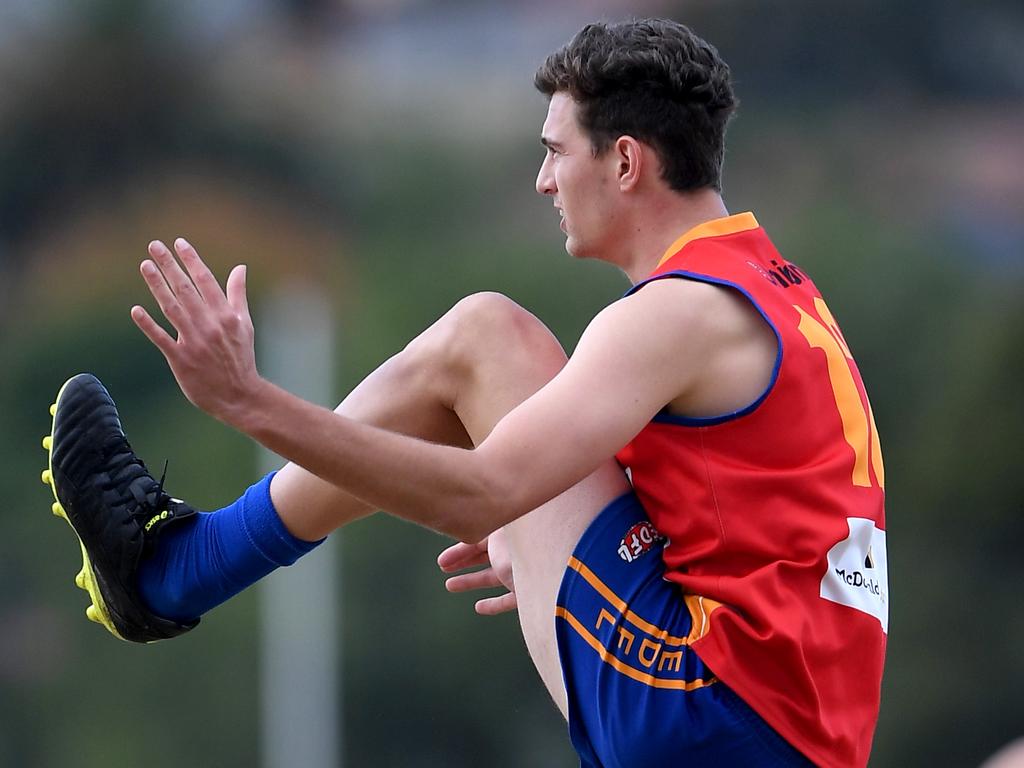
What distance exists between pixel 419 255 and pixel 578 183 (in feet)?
48.5

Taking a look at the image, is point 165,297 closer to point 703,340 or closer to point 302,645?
point 703,340

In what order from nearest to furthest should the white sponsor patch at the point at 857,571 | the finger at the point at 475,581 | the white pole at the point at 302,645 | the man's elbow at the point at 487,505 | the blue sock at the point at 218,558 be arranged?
the man's elbow at the point at 487,505, the white sponsor patch at the point at 857,571, the blue sock at the point at 218,558, the finger at the point at 475,581, the white pole at the point at 302,645

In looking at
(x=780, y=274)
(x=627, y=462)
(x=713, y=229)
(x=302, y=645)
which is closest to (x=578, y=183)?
(x=713, y=229)

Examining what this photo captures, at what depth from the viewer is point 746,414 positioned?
2490 millimetres

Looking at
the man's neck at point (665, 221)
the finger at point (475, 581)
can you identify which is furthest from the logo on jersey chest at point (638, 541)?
the finger at point (475, 581)

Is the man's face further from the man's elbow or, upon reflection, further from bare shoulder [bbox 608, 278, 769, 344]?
the man's elbow

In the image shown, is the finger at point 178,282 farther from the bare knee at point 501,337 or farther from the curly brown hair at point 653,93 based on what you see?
the curly brown hair at point 653,93

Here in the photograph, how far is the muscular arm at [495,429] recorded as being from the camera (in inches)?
85.6

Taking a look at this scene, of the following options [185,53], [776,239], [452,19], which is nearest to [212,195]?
[185,53]

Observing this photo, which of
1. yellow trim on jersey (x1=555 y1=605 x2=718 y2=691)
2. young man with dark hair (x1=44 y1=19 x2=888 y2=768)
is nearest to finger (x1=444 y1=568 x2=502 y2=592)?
young man with dark hair (x1=44 y1=19 x2=888 y2=768)

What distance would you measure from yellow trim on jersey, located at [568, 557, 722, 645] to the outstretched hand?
39 cm

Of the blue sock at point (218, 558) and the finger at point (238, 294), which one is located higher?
the finger at point (238, 294)

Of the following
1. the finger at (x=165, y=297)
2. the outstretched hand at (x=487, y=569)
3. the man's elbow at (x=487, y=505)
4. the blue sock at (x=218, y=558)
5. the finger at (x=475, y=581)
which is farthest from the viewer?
the finger at (x=475, y=581)

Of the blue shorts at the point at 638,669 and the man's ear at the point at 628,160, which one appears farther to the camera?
the man's ear at the point at 628,160
